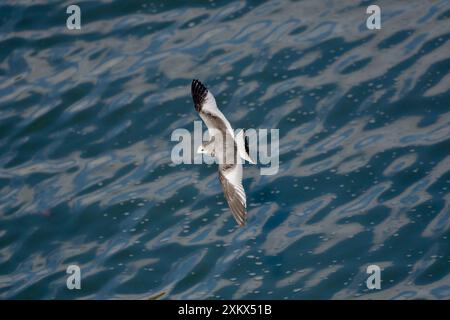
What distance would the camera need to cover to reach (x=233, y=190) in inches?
520

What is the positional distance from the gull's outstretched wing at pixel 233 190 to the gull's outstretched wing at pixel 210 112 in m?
0.56

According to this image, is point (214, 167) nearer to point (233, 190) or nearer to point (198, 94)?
point (198, 94)

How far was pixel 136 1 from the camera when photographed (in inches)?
671

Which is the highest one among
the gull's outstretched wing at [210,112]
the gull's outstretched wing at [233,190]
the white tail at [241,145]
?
the gull's outstretched wing at [210,112]

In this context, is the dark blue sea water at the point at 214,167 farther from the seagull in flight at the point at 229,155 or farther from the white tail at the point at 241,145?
the white tail at the point at 241,145

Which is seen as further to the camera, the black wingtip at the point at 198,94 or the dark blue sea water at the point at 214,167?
the black wingtip at the point at 198,94

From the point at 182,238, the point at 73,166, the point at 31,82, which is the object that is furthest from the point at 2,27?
the point at 182,238

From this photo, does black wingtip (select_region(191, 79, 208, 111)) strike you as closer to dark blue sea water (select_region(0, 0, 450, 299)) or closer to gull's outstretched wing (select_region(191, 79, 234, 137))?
gull's outstretched wing (select_region(191, 79, 234, 137))

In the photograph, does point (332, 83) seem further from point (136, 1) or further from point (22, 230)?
point (22, 230)

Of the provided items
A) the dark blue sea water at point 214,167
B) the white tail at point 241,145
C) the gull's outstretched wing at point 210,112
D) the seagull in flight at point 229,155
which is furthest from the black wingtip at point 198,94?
the dark blue sea water at point 214,167

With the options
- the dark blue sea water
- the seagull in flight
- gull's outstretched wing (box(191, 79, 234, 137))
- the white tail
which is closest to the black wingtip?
gull's outstretched wing (box(191, 79, 234, 137))

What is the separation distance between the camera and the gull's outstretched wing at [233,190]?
13164 mm

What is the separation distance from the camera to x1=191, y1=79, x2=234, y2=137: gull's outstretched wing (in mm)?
13609


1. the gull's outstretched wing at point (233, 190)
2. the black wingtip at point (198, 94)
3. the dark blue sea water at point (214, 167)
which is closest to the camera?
the gull's outstretched wing at point (233, 190)
